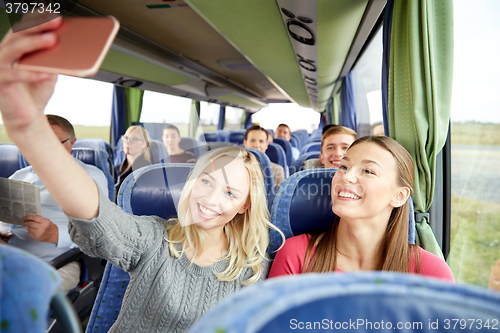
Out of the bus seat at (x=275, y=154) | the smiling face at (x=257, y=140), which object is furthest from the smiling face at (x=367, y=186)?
the bus seat at (x=275, y=154)

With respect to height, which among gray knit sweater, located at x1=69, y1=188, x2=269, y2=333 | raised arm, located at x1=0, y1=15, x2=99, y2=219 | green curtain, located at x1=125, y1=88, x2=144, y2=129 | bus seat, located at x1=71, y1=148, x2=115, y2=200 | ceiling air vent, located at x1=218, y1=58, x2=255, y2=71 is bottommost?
gray knit sweater, located at x1=69, y1=188, x2=269, y2=333

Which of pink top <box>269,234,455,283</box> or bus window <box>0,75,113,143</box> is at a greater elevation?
bus window <box>0,75,113,143</box>

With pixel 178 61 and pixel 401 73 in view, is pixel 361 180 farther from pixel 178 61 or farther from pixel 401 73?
pixel 178 61

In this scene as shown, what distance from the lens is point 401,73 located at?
157cm

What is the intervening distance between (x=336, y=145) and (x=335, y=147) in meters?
0.02

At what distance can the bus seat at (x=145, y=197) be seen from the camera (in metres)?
1.15

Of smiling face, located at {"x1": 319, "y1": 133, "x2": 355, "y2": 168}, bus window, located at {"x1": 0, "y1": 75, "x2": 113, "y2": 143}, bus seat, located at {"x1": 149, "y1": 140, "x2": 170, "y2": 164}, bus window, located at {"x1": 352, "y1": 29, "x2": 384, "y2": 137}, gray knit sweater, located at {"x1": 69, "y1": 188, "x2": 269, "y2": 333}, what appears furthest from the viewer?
bus window, located at {"x1": 352, "y1": 29, "x2": 384, "y2": 137}

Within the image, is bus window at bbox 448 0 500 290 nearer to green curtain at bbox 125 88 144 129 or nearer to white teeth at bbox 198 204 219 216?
white teeth at bbox 198 204 219 216

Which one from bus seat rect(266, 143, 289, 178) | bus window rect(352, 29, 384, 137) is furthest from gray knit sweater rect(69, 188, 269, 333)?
bus seat rect(266, 143, 289, 178)

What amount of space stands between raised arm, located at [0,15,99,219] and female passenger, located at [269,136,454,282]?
0.74 meters

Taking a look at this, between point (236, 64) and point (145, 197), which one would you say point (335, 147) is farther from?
point (236, 64)

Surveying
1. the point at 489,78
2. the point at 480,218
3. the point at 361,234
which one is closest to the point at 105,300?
the point at 361,234

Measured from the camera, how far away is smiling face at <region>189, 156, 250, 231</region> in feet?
3.51

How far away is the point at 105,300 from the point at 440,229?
1658 millimetres
